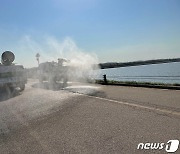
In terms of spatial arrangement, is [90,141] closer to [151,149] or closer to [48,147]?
[48,147]

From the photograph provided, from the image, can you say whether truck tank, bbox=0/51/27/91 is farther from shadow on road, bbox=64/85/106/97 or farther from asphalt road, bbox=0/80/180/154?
asphalt road, bbox=0/80/180/154

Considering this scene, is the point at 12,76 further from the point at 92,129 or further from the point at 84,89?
the point at 92,129

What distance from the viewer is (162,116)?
286 inches

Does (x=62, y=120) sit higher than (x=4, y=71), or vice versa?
(x=4, y=71)

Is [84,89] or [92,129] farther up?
[84,89]

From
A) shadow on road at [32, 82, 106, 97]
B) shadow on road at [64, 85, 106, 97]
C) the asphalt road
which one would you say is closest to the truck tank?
shadow on road at [32, 82, 106, 97]

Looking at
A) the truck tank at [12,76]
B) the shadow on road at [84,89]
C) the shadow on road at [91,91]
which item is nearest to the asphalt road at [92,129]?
the shadow on road at [91,91]

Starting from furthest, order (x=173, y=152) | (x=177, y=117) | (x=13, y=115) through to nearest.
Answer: (x=13, y=115), (x=177, y=117), (x=173, y=152)

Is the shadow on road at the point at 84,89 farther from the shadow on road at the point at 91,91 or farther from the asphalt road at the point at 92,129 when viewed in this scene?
the asphalt road at the point at 92,129

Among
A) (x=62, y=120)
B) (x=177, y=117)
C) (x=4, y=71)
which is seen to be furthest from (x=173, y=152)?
(x=4, y=71)

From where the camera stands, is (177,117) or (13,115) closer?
(177,117)

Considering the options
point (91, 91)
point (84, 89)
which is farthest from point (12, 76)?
point (91, 91)

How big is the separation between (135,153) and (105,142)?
96cm

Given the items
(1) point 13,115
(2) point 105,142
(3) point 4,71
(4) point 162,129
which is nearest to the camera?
(2) point 105,142
